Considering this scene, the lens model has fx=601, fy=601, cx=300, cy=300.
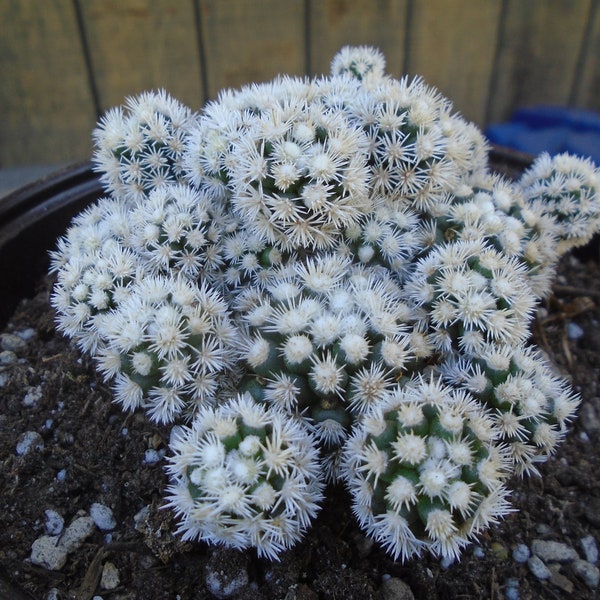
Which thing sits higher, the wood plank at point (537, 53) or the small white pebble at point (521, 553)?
the wood plank at point (537, 53)

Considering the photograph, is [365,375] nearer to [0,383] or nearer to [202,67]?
[0,383]

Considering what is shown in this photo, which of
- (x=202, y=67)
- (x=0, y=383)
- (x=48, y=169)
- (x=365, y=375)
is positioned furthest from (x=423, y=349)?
(x=202, y=67)

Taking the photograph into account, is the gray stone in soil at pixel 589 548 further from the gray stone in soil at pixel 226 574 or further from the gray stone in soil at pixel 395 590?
the gray stone in soil at pixel 226 574

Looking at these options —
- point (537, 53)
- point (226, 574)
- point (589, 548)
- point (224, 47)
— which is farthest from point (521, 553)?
point (537, 53)

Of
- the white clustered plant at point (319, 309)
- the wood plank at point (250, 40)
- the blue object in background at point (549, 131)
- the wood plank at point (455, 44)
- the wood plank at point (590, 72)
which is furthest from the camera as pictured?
the wood plank at point (590, 72)

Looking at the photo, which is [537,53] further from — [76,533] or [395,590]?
[76,533]

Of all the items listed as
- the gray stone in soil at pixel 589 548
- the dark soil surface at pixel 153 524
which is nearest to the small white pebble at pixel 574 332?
the dark soil surface at pixel 153 524
